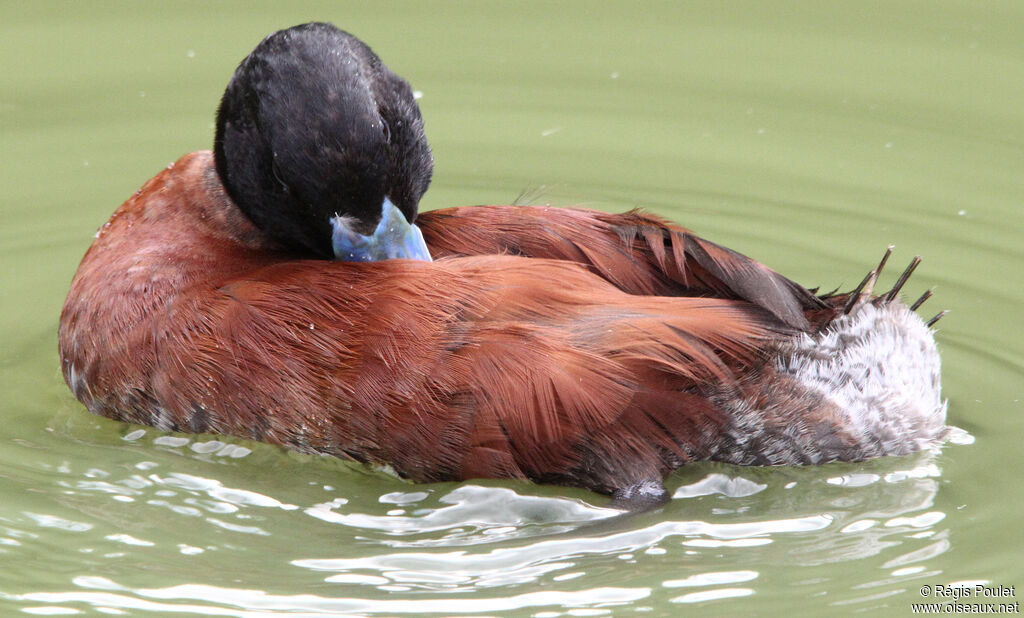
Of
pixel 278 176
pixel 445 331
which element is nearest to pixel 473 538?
pixel 445 331

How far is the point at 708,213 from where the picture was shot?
19.6 feet

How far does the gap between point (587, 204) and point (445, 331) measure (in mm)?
1003

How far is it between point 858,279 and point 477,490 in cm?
209

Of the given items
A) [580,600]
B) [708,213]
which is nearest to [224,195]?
[580,600]

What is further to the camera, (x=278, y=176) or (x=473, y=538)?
(x=278, y=176)

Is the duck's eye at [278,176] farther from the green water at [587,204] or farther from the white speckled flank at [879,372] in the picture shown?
the white speckled flank at [879,372]

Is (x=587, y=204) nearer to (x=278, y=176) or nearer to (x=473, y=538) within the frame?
(x=278, y=176)

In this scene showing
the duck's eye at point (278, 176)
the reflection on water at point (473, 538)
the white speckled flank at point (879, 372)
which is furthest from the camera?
the duck's eye at point (278, 176)

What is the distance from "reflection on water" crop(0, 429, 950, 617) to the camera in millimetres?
3486

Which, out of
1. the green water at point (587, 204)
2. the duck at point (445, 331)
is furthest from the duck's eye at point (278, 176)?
the green water at point (587, 204)

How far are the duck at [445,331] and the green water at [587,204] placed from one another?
14cm

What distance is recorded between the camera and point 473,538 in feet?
12.4

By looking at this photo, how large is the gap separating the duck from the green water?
138 millimetres

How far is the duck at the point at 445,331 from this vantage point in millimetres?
3791
